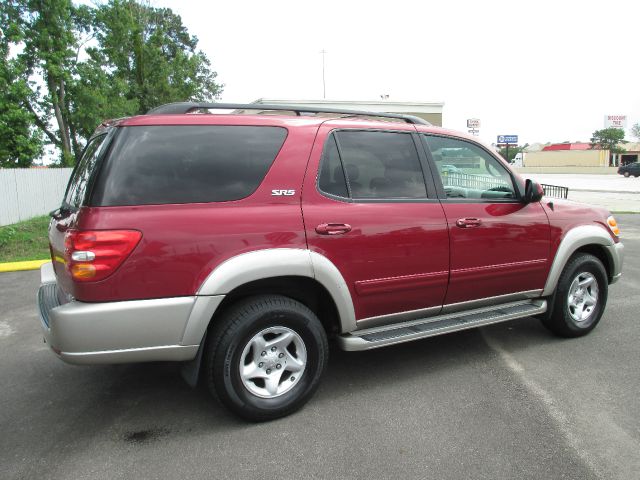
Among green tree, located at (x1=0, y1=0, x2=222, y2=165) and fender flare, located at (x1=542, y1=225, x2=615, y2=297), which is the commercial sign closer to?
green tree, located at (x1=0, y1=0, x2=222, y2=165)

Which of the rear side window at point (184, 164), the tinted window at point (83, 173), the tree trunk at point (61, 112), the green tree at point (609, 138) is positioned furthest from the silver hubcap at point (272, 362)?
the green tree at point (609, 138)

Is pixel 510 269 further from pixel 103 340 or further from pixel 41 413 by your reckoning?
pixel 41 413

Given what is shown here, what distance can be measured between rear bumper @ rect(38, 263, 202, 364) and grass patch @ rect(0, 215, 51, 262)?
25.2ft

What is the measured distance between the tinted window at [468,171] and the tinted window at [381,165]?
0.80 feet

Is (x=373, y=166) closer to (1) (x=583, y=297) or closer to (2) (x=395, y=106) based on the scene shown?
(1) (x=583, y=297)

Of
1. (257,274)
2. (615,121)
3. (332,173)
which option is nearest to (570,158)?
(615,121)

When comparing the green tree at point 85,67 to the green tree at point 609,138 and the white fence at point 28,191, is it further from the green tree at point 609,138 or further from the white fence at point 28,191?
the green tree at point 609,138

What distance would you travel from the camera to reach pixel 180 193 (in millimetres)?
2902

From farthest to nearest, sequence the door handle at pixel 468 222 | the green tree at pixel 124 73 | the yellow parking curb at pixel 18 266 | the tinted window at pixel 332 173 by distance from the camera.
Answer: the green tree at pixel 124 73 → the yellow parking curb at pixel 18 266 → the door handle at pixel 468 222 → the tinted window at pixel 332 173

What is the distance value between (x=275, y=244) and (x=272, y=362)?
0.76m

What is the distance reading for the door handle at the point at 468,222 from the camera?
373 centimetres

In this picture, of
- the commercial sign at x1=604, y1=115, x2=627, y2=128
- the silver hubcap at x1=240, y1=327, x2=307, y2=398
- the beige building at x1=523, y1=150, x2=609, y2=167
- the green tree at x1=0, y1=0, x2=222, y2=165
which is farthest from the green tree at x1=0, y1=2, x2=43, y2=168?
the commercial sign at x1=604, y1=115, x2=627, y2=128

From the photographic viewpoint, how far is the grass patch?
31.7 feet

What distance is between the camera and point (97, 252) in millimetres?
2676
